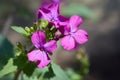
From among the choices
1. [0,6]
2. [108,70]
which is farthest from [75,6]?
[0,6]

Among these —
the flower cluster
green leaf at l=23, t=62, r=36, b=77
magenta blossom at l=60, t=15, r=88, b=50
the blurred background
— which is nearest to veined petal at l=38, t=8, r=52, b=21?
the flower cluster

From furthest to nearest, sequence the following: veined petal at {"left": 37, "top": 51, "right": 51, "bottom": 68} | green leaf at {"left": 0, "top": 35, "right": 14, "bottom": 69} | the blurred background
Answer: the blurred background
green leaf at {"left": 0, "top": 35, "right": 14, "bottom": 69}
veined petal at {"left": 37, "top": 51, "right": 51, "bottom": 68}

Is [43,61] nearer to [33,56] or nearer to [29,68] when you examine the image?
[33,56]

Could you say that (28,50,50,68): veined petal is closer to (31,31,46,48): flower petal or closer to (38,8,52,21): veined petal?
(31,31,46,48): flower petal

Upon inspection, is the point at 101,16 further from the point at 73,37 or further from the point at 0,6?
the point at 73,37

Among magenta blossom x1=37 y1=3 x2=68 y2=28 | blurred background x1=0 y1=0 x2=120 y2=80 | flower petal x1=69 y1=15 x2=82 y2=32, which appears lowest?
blurred background x1=0 y1=0 x2=120 y2=80

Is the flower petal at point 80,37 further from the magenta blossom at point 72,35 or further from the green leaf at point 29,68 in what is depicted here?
the green leaf at point 29,68

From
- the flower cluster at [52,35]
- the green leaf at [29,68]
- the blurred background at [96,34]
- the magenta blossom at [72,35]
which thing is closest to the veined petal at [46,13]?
the flower cluster at [52,35]
